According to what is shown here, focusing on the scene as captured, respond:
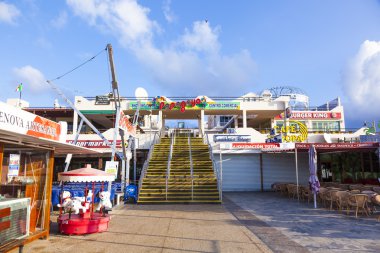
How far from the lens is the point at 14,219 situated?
21.9ft

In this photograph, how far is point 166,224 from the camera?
10.1 metres

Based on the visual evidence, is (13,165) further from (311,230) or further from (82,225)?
(311,230)

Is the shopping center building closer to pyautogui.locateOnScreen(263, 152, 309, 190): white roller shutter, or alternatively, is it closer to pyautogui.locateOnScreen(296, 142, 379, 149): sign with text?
pyautogui.locateOnScreen(263, 152, 309, 190): white roller shutter

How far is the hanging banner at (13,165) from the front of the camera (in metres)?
7.65

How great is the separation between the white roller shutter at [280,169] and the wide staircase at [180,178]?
17.8ft

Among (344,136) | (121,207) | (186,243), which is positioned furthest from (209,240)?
(344,136)

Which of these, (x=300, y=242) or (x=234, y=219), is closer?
(x=300, y=242)

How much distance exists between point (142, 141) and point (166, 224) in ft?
45.5

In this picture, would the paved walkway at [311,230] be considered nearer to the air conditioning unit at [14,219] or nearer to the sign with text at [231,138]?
the air conditioning unit at [14,219]

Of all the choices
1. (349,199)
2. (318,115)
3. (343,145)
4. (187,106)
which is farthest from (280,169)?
(318,115)

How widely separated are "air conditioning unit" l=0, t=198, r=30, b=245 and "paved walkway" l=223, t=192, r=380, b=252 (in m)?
5.92

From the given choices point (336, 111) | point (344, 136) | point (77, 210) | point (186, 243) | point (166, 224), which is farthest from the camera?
point (336, 111)

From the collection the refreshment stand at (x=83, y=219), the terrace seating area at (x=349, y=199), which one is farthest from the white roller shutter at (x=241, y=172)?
the refreshment stand at (x=83, y=219)

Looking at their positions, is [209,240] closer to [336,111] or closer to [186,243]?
[186,243]
